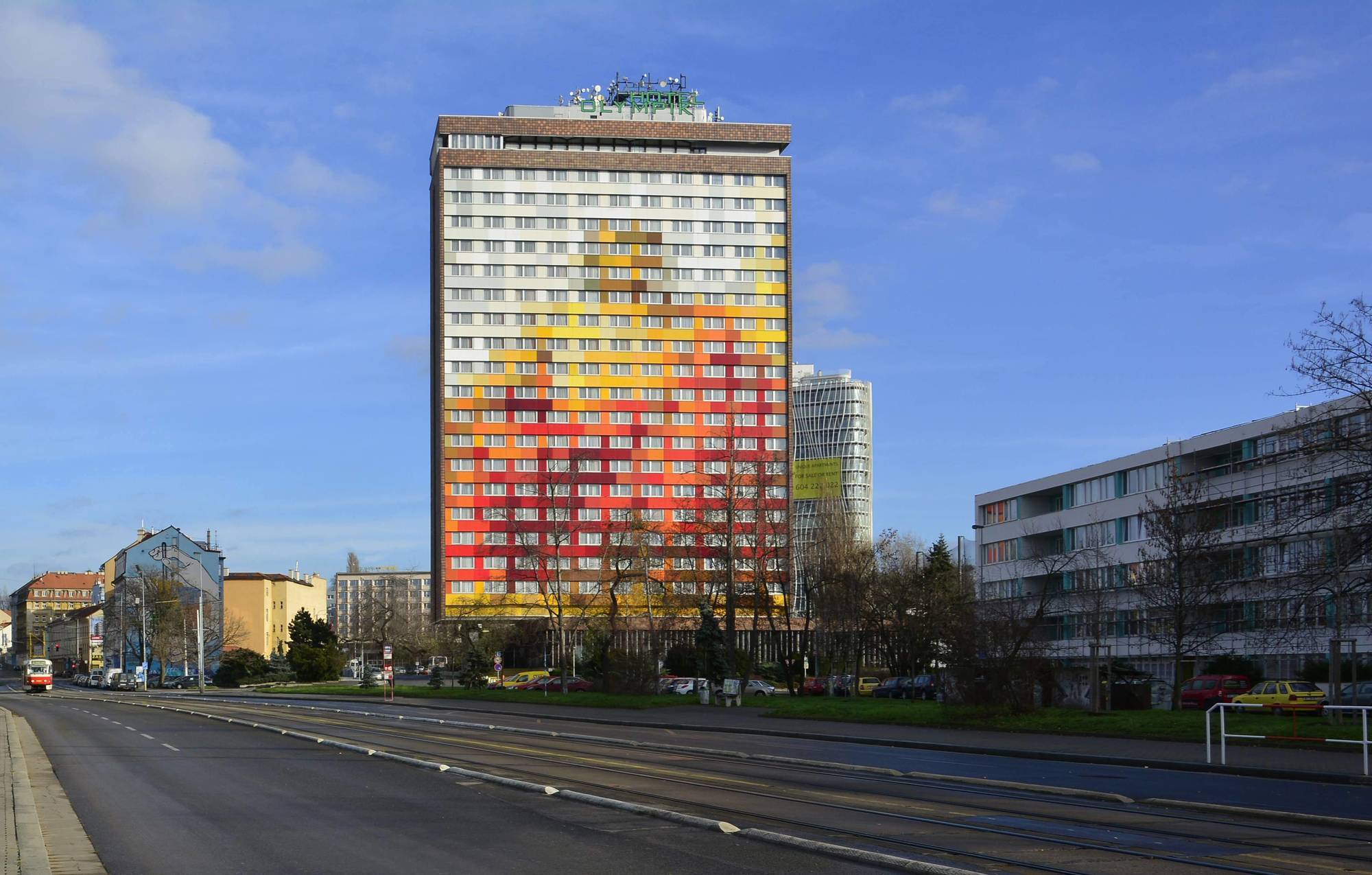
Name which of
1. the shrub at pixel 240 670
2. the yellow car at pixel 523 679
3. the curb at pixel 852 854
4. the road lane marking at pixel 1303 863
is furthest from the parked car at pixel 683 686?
the shrub at pixel 240 670

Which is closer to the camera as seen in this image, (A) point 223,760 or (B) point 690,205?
(A) point 223,760

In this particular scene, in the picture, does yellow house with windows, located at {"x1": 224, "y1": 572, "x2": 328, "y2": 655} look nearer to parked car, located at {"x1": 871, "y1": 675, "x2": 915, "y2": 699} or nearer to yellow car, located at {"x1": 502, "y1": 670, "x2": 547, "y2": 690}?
yellow car, located at {"x1": 502, "y1": 670, "x2": 547, "y2": 690}

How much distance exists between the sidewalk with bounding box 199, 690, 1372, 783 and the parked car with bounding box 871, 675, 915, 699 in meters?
13.5

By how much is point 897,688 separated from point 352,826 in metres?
49.0

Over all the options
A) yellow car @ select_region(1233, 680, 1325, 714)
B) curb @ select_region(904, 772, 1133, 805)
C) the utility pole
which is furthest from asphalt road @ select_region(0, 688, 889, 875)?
the utility pole

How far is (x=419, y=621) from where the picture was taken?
193 meters

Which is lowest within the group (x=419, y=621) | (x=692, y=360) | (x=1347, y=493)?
(x=419, y=621)

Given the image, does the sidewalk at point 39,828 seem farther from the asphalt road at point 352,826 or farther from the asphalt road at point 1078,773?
the asphalt road at point 1078,773

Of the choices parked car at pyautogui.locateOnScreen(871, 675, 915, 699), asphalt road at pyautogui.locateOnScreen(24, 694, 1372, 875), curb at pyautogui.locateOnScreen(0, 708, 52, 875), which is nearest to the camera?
curb at pyautogui.locateOnScreen(0, 708, 52, 875)

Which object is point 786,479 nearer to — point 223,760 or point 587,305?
point 587,305

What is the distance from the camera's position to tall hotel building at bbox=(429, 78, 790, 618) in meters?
123

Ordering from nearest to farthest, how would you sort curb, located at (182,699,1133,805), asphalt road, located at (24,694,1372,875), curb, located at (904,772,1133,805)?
asphalt road, located at (24,694,1372,875) < curb, located at (904,772,1133,805) < curb, located at (182,699,1133,805)

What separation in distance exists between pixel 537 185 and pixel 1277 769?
109 metres

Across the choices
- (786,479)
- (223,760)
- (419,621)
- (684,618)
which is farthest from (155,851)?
(419,621)
